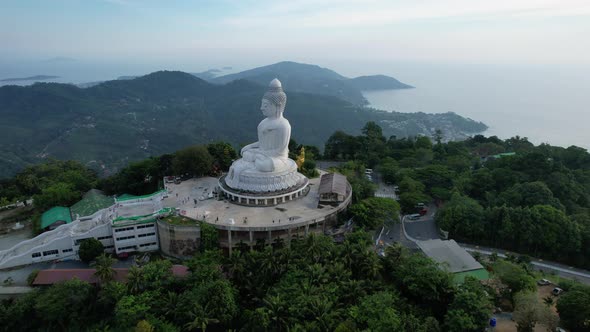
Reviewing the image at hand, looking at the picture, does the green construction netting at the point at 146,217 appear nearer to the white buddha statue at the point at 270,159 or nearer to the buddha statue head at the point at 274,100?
the white buddha statue at the point at 270,159

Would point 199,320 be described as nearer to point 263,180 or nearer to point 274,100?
point 263,180

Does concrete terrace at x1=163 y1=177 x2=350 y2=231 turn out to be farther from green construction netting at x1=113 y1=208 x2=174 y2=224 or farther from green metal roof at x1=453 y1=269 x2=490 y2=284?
green metal roof at x1=453 y1=269 x2=490 y2=284

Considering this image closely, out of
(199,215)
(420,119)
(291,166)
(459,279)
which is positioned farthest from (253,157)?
(420,119)

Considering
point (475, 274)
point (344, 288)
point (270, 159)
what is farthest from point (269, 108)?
point (475, 274)

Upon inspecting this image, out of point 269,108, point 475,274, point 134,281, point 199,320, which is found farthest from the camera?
point 269,108

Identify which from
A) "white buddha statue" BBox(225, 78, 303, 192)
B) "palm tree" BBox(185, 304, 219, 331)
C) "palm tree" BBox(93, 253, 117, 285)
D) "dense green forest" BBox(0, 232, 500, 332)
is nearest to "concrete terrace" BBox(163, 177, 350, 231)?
"white buddha statue" BBox(225, 78, 303, 192)

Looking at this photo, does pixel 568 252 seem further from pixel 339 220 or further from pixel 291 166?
pixel 291 166

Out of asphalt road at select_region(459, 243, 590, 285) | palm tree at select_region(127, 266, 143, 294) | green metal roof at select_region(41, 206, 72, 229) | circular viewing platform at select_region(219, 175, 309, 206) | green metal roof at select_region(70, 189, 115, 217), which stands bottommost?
asphalt road at select_region(459, 243, 590, 285)
